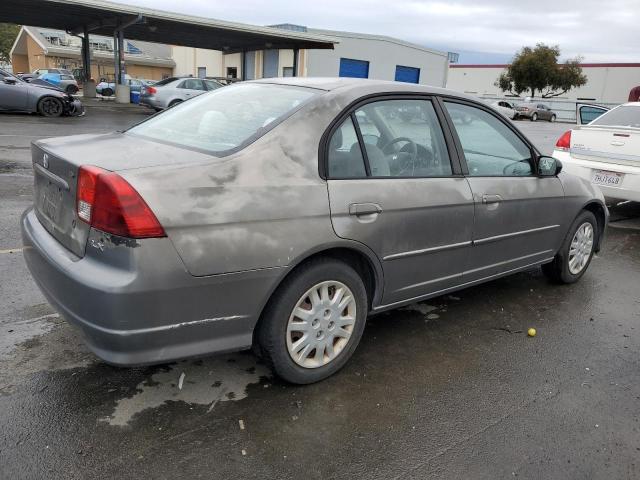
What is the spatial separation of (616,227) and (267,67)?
113ft

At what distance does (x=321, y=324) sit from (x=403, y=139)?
1.32 metres

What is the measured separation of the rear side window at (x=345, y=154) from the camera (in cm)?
289

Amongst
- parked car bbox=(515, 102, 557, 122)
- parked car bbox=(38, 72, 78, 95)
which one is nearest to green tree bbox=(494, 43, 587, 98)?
parked car bbox=(515, 102, 557, 122)

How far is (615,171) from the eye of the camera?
6727mm

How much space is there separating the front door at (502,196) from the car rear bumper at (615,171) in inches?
105

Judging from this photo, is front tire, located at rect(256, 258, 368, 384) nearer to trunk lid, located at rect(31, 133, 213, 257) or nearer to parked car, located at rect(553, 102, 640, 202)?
trunk lid, located at rect(31, 133, 213, 257)

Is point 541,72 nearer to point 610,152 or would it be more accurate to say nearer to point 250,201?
point 610,152

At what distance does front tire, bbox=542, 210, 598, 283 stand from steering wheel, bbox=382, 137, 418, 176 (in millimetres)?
1979

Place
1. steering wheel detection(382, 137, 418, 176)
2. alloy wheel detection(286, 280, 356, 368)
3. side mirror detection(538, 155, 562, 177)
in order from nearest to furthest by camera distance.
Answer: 1. alloy wheel detection(286, 280, 356, 368)
2. steering wheel detection(382, 137, 418, 176)
3. side mirror detection(538, 155, 562, 177)

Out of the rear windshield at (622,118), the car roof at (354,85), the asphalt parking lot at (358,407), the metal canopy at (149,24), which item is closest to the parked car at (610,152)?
the rear windshield at (622,118)

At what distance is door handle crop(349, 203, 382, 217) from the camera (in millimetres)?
2879

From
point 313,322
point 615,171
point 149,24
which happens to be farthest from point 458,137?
point 149,24

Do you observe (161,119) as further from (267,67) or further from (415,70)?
(415,70)

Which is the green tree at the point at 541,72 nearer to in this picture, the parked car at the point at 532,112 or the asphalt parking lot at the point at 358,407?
the parked car at the point at 532,112
